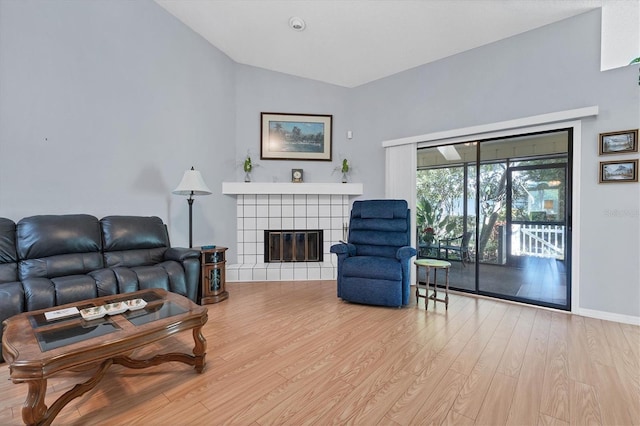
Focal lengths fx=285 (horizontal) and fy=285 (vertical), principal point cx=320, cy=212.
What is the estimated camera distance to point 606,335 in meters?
2.29

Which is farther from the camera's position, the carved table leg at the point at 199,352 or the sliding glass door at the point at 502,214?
the sliding glass door at the point at 502,214

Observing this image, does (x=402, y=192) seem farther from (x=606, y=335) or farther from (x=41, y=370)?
(x=41, y=370)

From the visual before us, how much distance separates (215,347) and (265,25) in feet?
11.5

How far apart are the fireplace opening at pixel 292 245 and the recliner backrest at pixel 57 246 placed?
216 centimetres

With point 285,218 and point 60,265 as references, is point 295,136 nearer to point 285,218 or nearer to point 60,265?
point 285,218

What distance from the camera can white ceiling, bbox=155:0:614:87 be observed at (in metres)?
2.88

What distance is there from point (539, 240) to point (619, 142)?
44.9 inches

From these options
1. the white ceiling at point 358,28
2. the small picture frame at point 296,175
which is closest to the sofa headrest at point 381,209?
the small picture frame at point 296,175

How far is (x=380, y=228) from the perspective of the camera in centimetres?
334

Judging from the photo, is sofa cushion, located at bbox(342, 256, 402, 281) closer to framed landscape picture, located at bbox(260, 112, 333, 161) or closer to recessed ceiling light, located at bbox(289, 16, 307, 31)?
framed landscape picture, located at bbox(260, 112, 333, 161)

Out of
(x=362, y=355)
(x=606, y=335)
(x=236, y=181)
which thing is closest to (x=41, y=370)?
(x=362, y=355)

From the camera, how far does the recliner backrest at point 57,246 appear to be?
85.0 inches

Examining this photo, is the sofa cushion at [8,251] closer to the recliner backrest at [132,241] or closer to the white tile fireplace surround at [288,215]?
the recliner backrest at [132,241]

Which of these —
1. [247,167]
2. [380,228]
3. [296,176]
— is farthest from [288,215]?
[380,228]
